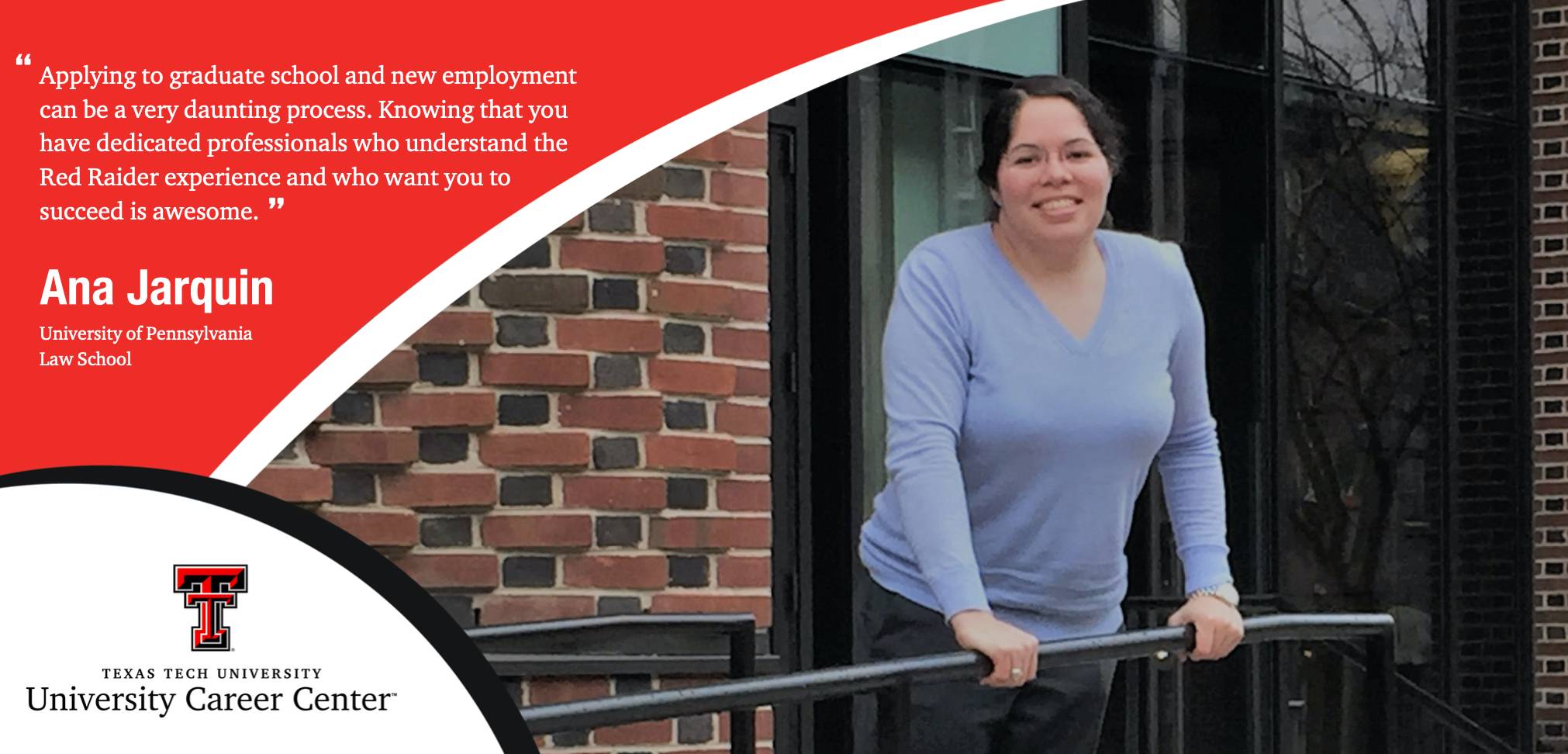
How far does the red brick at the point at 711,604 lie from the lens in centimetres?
494

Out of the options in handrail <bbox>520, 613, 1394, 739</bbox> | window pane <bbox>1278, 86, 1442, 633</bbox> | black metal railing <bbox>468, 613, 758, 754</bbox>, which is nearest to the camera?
handrail <bbox>520, 613, 1394, 739</bbox>

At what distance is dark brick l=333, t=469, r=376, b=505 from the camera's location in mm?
4629

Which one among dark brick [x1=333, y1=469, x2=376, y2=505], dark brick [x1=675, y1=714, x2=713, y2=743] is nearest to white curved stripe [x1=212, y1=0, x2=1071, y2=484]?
dark brick [x1=333, y1=469, x2=376, y2=505]

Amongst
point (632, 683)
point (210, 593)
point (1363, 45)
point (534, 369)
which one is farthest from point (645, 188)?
point (1363, 45)

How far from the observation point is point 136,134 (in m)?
4.28

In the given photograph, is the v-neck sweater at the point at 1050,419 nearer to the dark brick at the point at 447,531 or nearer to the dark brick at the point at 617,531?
the dark brick at the point at 617,531

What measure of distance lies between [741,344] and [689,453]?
28 cm

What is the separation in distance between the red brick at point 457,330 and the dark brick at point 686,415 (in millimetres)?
431

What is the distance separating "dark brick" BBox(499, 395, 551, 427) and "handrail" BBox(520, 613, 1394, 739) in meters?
1.17

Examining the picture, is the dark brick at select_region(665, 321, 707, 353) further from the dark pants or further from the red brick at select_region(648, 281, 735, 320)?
the dark pants

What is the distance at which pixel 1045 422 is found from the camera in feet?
15.6

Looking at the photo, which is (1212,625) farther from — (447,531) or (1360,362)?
(1360,362)


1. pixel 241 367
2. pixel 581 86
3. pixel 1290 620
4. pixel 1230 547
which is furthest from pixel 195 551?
pixel 1230 547

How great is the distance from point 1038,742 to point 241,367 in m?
1.65
